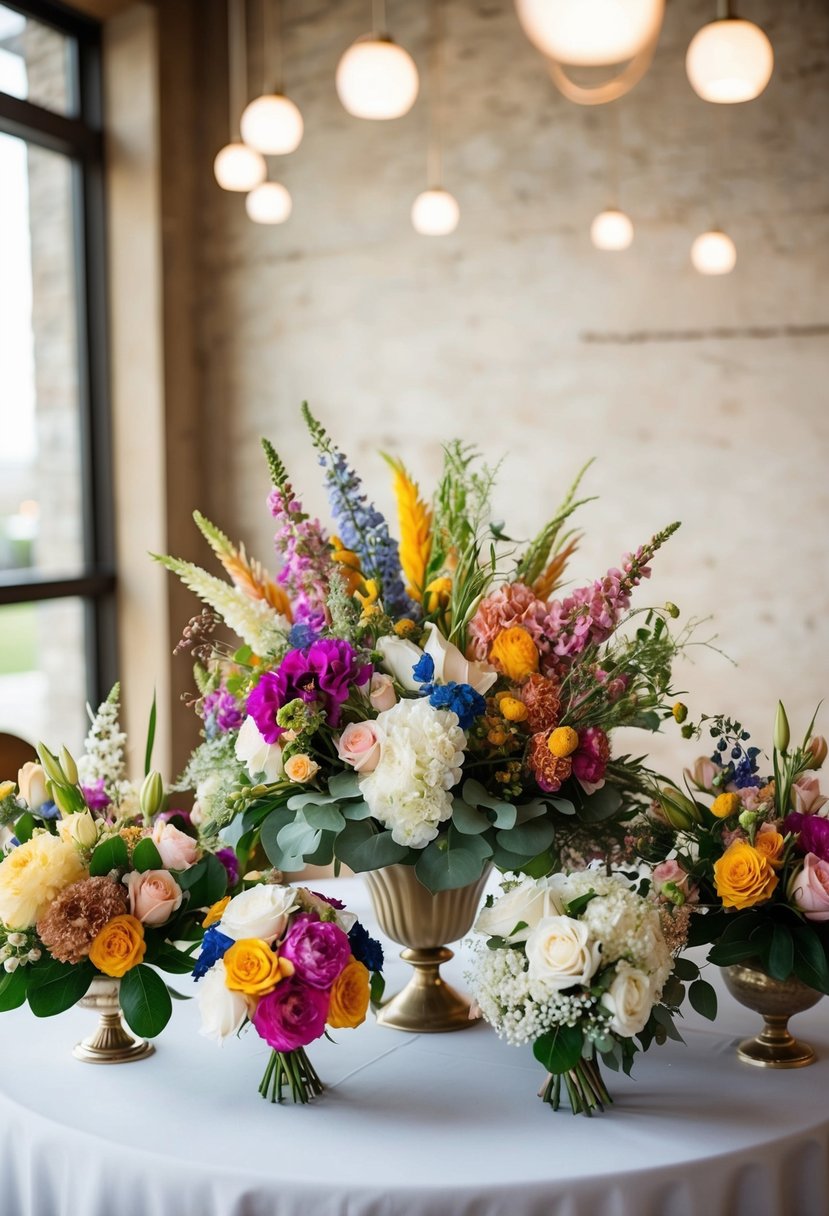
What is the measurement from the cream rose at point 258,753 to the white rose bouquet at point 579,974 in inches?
12.8

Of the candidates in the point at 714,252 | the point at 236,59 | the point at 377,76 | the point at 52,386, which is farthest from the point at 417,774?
the point at 236,59

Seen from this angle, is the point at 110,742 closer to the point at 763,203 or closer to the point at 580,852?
the point at 580,852

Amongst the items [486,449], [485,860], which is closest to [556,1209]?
[485,860]

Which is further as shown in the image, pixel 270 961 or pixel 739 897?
pixel 739 897

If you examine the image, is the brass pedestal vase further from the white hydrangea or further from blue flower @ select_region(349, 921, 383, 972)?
the white hydrangea

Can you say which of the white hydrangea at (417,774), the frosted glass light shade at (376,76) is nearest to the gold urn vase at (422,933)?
the white hydrangea at (417,774)

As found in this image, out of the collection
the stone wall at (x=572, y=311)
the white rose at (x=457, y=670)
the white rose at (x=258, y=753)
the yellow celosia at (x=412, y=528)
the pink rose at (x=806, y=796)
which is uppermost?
the stone wall at (x=572, y=311)

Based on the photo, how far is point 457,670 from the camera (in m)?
1.58

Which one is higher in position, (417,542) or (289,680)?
(417,542)

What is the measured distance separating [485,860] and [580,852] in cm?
21

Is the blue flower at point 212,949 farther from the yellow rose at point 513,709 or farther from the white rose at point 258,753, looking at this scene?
the yellow rose at point 513,709

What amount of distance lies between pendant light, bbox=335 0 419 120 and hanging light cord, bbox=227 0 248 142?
2668 mm

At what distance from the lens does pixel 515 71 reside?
4.52 m

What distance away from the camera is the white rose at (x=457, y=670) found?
5.17ft
